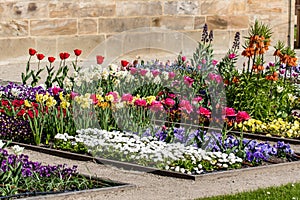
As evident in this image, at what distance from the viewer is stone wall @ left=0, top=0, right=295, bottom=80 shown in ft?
44.5

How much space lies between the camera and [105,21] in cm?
1467

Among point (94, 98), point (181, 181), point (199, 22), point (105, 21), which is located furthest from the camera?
point (199, 22)

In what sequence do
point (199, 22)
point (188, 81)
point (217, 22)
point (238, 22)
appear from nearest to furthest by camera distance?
1. point (188, 81)
2. point (199, 22)
3. point (217, 22)
4. point (238, 22)

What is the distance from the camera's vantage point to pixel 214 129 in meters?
8.30

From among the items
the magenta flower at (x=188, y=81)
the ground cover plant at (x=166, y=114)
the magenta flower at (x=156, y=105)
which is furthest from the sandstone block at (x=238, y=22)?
the magenta flower at (x=156, y=105)

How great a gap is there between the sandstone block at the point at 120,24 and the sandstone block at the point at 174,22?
239 millimetres

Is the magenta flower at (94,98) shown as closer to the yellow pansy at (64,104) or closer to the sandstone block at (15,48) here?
the yellow pansy at (64,104)

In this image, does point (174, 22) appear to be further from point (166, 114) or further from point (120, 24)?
point (166, 114)

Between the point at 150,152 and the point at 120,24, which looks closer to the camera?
the point at 150,152

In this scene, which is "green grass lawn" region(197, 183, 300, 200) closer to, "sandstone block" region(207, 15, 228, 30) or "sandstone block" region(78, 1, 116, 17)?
"sandstone block" region(78, 1, 116, 17)

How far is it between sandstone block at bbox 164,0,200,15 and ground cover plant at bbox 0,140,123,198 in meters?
9.00

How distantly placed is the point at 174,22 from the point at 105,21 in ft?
5.03

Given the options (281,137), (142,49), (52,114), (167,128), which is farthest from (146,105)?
(142,49)

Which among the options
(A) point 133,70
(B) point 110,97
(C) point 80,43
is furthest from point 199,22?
(B) point 110,97
